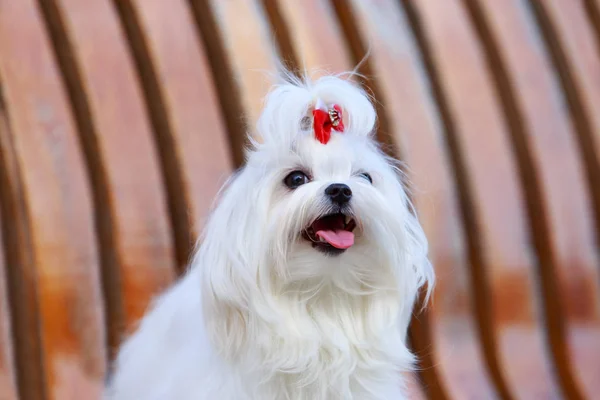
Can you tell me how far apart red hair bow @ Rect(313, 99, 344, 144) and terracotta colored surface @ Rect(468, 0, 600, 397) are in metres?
0.93

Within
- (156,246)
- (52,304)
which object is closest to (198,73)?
(156,246)

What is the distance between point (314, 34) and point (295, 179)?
83cm

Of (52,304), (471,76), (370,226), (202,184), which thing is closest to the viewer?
(370,226)

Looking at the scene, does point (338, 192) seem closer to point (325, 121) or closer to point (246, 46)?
point (325, 121)

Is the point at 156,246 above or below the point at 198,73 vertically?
below

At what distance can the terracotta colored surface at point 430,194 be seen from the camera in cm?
167

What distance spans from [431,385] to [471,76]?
79cm

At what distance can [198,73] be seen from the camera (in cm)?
176

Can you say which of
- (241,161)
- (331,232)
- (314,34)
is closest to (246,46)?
(314,34)

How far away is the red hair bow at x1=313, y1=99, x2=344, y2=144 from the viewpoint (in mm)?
1086

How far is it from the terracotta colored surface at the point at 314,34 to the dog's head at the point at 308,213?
2.20 feet

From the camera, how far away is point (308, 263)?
1.06 meters

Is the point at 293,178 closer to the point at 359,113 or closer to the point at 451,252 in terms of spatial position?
the point at 359,113

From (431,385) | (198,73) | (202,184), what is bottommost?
(431,385)
